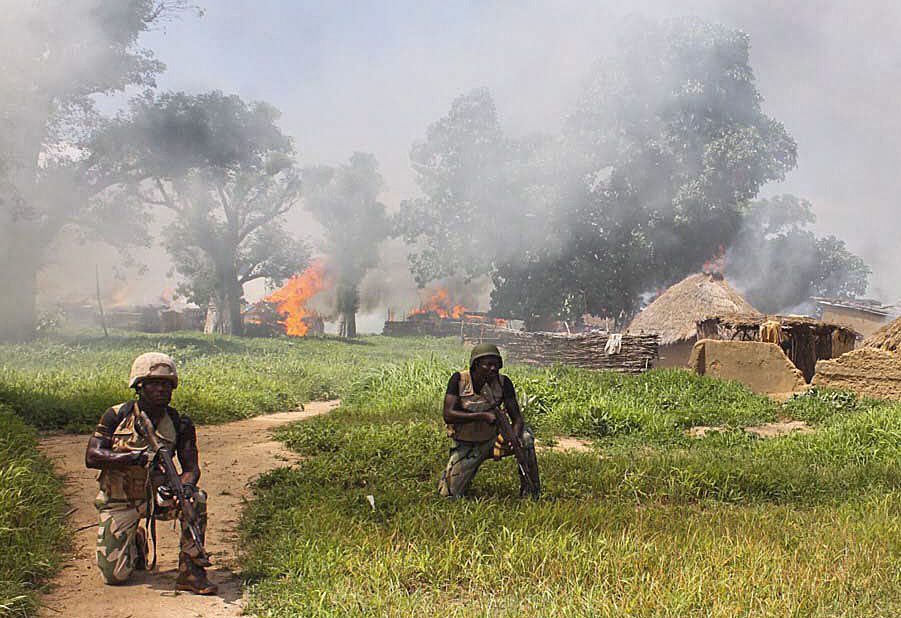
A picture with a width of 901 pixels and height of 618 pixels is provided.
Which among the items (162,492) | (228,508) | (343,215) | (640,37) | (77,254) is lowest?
(228,508)

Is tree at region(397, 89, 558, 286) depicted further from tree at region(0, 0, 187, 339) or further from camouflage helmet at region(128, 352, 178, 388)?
camouflage helmet at region(128, 352, 178, 388)

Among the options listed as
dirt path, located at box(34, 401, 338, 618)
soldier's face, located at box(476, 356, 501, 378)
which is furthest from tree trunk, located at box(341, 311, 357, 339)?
soldier's face, located at box(476, 356, 501, 378)

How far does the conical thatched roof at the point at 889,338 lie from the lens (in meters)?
13.4

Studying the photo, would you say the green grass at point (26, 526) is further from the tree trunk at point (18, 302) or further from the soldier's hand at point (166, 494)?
the tree trunk at point (18, 302)

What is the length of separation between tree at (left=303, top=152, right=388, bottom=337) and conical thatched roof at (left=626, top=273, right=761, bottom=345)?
22615 millimetres

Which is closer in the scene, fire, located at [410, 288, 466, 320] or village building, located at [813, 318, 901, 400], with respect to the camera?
village building, located at [813, 318, 901, 400]

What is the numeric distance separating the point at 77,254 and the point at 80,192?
10.1m

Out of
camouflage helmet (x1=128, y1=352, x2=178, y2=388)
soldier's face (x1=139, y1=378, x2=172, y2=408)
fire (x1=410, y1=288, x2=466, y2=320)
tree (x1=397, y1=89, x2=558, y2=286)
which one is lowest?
soldier's face (x1=139, y1=378, x2=172, y2=408)

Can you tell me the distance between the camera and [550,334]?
1927 cm

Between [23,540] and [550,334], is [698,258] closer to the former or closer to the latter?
[550,334]

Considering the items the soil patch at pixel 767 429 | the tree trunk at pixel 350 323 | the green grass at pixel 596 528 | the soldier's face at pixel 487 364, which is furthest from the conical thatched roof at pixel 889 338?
the tree trunk at pixel 350 323

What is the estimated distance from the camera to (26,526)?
5500 mm

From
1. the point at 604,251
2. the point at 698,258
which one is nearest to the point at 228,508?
the point at 604,251

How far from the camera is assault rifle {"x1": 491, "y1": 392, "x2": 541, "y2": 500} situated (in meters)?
5.99
